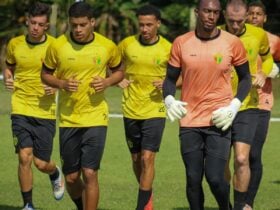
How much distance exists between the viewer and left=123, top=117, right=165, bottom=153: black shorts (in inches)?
480

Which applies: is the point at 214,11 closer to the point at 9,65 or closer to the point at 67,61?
the point at 67,61

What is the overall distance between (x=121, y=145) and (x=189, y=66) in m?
9.70

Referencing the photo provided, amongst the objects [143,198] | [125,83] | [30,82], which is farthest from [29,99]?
[143,198]

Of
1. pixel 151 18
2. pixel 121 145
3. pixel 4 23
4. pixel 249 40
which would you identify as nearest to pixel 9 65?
pixel 151 18

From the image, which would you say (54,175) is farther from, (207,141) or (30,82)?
(207,141)

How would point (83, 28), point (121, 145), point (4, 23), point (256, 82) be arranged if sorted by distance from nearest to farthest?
point (83, 28) → point (256, 82) → point (121, 145) → point (4, 23)

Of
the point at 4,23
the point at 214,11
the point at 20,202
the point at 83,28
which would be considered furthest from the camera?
the point at 4,23

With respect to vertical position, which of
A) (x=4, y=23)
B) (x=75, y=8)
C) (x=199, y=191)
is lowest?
(x=4, y=23)

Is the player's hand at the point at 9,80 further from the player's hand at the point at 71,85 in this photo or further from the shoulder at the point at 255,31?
the shoulder at the point at 255,31

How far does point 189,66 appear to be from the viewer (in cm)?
976

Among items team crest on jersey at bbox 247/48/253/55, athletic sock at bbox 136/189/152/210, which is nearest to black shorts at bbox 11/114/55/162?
athletic sock at bbox 136/189/152/210

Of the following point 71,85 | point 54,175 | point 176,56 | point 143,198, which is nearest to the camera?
point 176,56

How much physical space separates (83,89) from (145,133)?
1782 millimetres

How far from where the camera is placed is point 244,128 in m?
11.4
